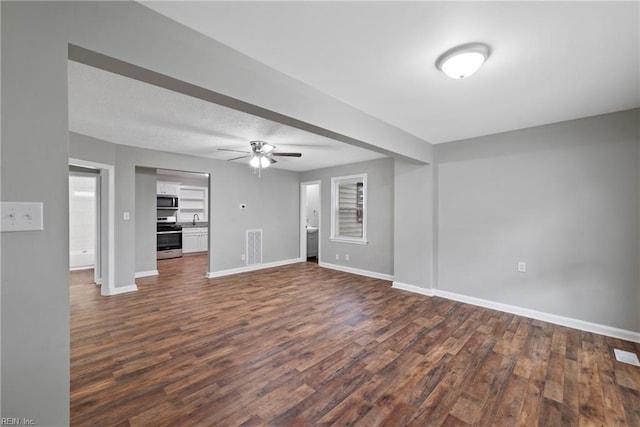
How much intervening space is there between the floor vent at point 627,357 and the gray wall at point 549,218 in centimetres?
44

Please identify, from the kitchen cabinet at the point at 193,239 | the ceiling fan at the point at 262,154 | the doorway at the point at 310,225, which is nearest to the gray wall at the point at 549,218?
the ceiling fan at the point at 262,154

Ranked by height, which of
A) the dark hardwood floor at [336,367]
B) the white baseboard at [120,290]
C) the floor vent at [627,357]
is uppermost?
the white baseboard at [120,290]

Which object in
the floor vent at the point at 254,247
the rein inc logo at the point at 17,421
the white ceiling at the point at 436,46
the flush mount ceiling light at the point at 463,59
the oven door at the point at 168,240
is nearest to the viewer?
the rein inc logo at the point at 17,421

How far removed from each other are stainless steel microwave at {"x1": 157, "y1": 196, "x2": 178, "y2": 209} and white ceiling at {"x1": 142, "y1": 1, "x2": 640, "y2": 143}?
7.07 m

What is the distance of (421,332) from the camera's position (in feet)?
9.44

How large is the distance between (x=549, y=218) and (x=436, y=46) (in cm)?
281

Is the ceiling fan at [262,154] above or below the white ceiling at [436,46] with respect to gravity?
below

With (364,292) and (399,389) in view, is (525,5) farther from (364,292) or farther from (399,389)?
(364,292)


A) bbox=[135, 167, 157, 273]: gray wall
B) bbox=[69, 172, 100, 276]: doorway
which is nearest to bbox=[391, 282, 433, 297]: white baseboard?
bbox=[135, 167, 157, 273]: gray wall

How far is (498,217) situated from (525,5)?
2817mm

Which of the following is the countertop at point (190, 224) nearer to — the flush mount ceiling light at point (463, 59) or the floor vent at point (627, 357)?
the flush mount ceiling light at point (463, 59)

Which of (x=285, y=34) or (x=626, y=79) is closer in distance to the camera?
(x=285, y=34)

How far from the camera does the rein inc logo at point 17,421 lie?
39.2 inches

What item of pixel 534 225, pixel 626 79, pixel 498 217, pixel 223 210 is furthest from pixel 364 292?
pixel 626 79
